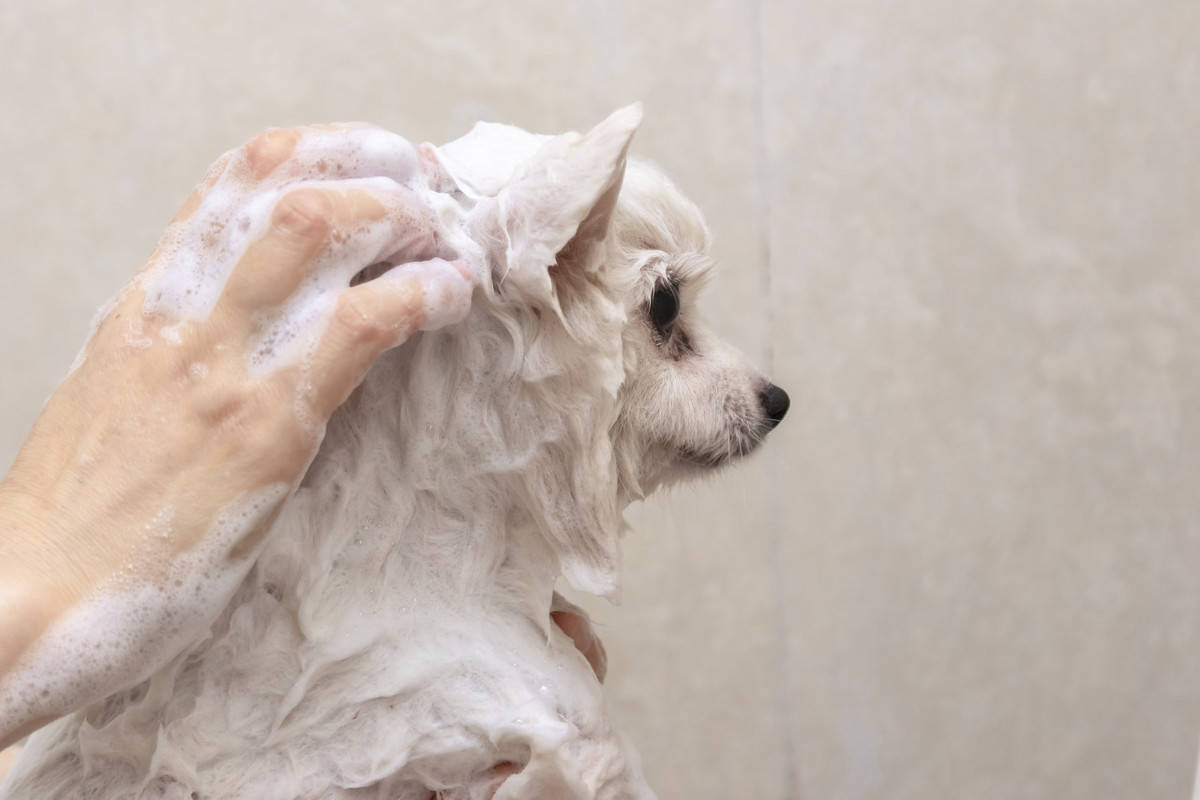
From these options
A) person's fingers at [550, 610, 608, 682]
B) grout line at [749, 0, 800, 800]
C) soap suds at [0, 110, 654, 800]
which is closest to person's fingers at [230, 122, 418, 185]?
soap suds at [0, 110, 654, 800]

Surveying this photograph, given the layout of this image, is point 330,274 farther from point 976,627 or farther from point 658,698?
point 976,627

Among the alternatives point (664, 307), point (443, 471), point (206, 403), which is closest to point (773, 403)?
point (664, 307)

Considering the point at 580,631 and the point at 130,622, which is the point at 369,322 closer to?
the point at 130,622

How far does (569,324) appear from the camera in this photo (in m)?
0.62

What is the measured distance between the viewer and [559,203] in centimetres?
58

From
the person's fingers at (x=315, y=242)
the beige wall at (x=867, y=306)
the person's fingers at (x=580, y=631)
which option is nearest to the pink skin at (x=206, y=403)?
the person's fingers at (x=315, y=242)

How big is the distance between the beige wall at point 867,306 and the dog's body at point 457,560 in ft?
1.71

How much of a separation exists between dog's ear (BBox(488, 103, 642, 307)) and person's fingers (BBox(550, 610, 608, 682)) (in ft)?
0.77

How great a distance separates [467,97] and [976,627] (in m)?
0.69

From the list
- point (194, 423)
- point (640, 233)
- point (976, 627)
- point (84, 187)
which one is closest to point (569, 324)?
point (640, 233)

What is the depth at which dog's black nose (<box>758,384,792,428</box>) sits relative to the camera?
71 centimetres

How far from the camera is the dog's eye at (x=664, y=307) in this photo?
2.20 ft

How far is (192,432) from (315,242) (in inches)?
3.9

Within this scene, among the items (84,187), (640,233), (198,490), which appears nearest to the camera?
(198,490)
